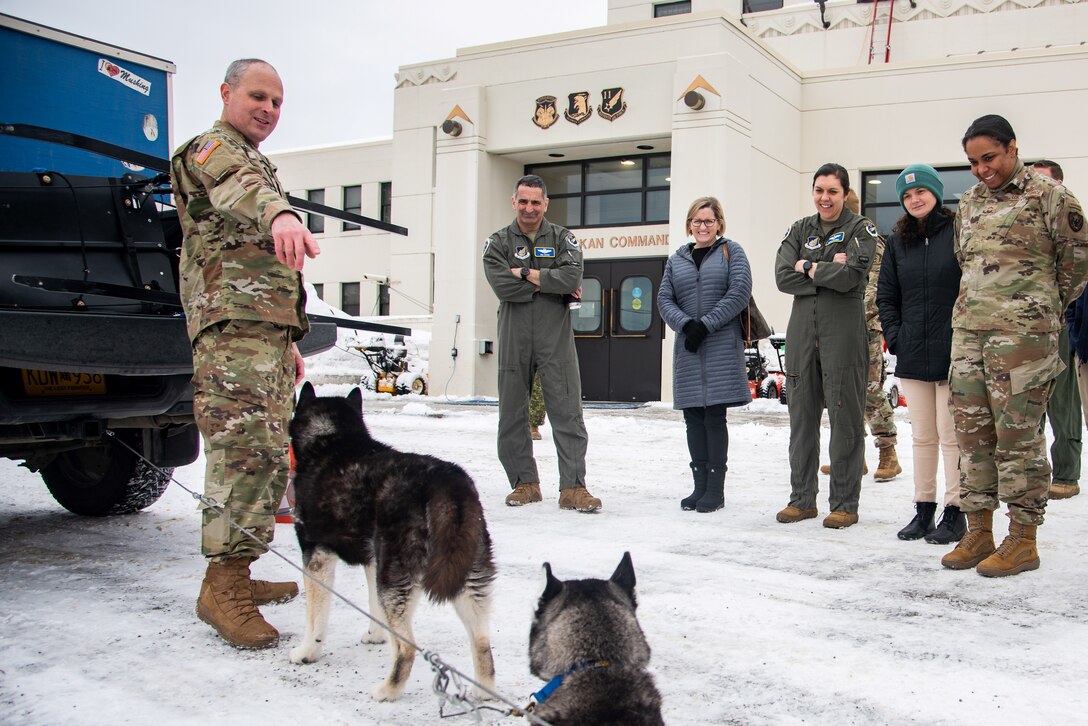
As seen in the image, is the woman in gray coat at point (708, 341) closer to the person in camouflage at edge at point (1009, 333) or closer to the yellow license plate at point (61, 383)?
the person in camouflage at edge at point (1009, 333)

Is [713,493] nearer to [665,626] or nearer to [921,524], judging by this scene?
[921,524]

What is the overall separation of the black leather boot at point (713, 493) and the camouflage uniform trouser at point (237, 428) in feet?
10.5

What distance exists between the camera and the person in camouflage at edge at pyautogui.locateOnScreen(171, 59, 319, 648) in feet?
11.1

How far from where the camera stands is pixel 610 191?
17.4 metres

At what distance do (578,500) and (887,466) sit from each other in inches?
111

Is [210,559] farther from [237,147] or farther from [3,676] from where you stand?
[237,147]

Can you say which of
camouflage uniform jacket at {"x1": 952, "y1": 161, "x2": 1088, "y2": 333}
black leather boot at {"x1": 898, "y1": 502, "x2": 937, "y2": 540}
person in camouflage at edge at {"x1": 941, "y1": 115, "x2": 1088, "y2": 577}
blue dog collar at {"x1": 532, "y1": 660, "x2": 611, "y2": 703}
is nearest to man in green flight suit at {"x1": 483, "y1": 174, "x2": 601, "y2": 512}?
black leather boot at {"x1": 898, "y1": 502, "x2": 937, "y2": 540}

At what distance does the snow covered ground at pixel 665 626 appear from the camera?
2781 mm

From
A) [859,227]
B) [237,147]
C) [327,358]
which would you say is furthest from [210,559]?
[327,358]

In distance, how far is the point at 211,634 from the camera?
3.45 meters

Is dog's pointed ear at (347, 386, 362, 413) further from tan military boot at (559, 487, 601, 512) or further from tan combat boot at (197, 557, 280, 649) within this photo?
tan military boot at (559, 487, 601, 512)

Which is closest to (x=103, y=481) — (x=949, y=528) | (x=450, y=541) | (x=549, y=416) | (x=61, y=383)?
(x=61, y=383)

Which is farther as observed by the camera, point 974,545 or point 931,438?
point 931,438

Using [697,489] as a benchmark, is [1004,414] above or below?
above
